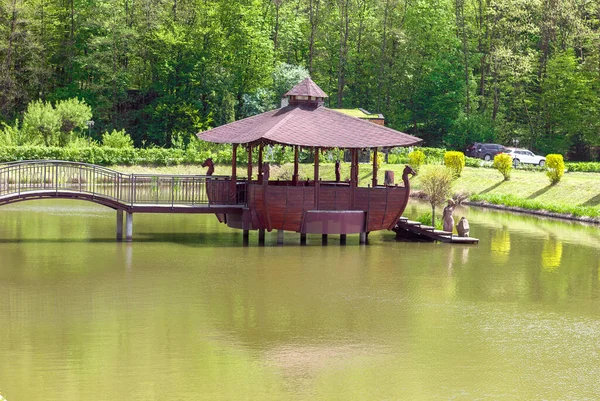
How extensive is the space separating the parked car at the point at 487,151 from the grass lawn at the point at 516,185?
30.2 feet

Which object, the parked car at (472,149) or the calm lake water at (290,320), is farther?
the parked car at (472,149)

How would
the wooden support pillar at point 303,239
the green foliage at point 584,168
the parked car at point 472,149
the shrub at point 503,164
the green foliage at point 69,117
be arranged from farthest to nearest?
the parked car at point 472,149
the green foliage at point 69,117
the green foliage at point 584,168
the shrub at point 503,164
the wooden support pillar at point 303,239

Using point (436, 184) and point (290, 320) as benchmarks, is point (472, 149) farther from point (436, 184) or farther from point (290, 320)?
point (290, 320)

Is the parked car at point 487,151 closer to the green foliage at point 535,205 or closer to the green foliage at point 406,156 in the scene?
the green foliage at point 406,156

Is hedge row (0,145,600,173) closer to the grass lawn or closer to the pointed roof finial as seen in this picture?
the grass lawn

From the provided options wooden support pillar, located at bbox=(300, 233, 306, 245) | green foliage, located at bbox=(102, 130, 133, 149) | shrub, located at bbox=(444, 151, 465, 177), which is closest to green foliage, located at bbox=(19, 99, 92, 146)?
green foliage, located at bbox=(102, 130, 133, 149)

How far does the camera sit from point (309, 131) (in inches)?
1139

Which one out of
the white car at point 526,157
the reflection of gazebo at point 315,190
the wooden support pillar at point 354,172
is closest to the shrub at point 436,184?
the wooden support pillar at point 354,172

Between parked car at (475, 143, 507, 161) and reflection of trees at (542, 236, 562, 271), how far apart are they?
3231 centimetres

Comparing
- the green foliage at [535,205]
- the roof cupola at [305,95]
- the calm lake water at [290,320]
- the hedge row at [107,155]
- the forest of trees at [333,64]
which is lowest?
the calm lake water at [290,320]

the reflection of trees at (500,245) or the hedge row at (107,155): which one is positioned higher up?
the hedge row at (107,155)

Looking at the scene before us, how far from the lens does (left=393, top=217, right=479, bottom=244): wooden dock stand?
30672 mm

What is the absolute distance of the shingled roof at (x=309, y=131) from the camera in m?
28.2

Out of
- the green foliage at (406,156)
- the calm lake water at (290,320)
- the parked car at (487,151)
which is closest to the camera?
the calm lake water at (290,320)
